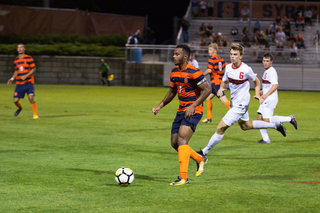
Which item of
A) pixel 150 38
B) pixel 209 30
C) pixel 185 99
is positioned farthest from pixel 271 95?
pixel 150 38

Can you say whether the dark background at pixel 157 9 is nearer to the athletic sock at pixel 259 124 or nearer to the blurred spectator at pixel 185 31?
the blurred spectator at pixel 185 31

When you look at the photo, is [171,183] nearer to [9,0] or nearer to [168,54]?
[168,54]

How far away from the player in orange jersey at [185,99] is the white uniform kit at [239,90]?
187cm

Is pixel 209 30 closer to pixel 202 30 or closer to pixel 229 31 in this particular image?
pixel 202 30

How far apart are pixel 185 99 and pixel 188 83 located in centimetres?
23

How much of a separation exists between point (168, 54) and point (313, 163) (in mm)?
22320

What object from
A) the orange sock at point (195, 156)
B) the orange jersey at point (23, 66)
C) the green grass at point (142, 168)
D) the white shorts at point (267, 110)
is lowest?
the green grass at point (142, 168)

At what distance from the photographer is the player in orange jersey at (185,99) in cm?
616

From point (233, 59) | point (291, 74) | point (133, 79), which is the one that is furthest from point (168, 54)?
point (233, 59)

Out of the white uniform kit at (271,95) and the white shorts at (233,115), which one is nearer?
the white shorts at (233,115)

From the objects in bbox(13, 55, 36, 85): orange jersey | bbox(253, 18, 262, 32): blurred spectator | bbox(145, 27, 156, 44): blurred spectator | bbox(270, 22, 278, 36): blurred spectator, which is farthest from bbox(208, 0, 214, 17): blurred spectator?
bbox(13, 55, 36, 85): orange jersey

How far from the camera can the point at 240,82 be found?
838 centimetres

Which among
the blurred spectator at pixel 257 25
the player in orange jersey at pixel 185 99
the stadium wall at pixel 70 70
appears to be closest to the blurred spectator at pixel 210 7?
the blurred spectator at pixel 257 25

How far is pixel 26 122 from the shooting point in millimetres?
12977
